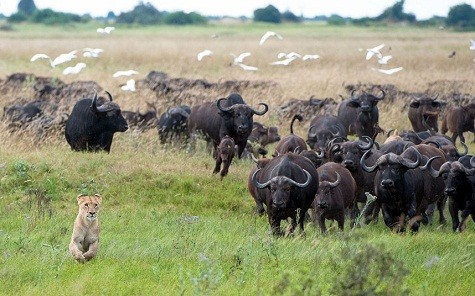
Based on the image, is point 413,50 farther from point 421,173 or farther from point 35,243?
point 35,243

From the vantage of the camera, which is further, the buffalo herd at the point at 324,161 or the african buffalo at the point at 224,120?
the african buffalo at the point at 224,120

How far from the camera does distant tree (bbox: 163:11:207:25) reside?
105m

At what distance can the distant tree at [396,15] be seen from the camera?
108 metres

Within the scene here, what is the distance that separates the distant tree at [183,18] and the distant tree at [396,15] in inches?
729

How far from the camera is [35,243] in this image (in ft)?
39.5

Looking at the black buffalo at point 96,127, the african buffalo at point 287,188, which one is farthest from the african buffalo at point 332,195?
the black buffalo at point 96,127

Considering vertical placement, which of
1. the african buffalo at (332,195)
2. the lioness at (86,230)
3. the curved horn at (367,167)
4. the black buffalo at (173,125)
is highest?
the lioness at (86,230)

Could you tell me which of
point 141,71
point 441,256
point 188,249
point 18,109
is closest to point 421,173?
point 441,256

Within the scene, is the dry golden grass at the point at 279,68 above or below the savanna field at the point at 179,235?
below

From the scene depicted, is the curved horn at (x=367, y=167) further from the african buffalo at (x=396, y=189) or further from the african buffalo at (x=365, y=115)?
the african buffalo at (x=365, y=115)

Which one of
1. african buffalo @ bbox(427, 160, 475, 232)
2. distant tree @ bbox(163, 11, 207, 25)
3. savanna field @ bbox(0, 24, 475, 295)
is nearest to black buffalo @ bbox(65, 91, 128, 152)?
savanna field @ bbox(0, 24, 475, 295)

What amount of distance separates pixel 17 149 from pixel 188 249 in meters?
7.35

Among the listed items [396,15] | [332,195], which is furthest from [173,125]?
[396,15]

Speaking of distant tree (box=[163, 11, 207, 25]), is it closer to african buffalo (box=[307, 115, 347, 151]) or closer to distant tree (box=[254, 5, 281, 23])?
distant tree (box=[254, 5, 281, 23])
